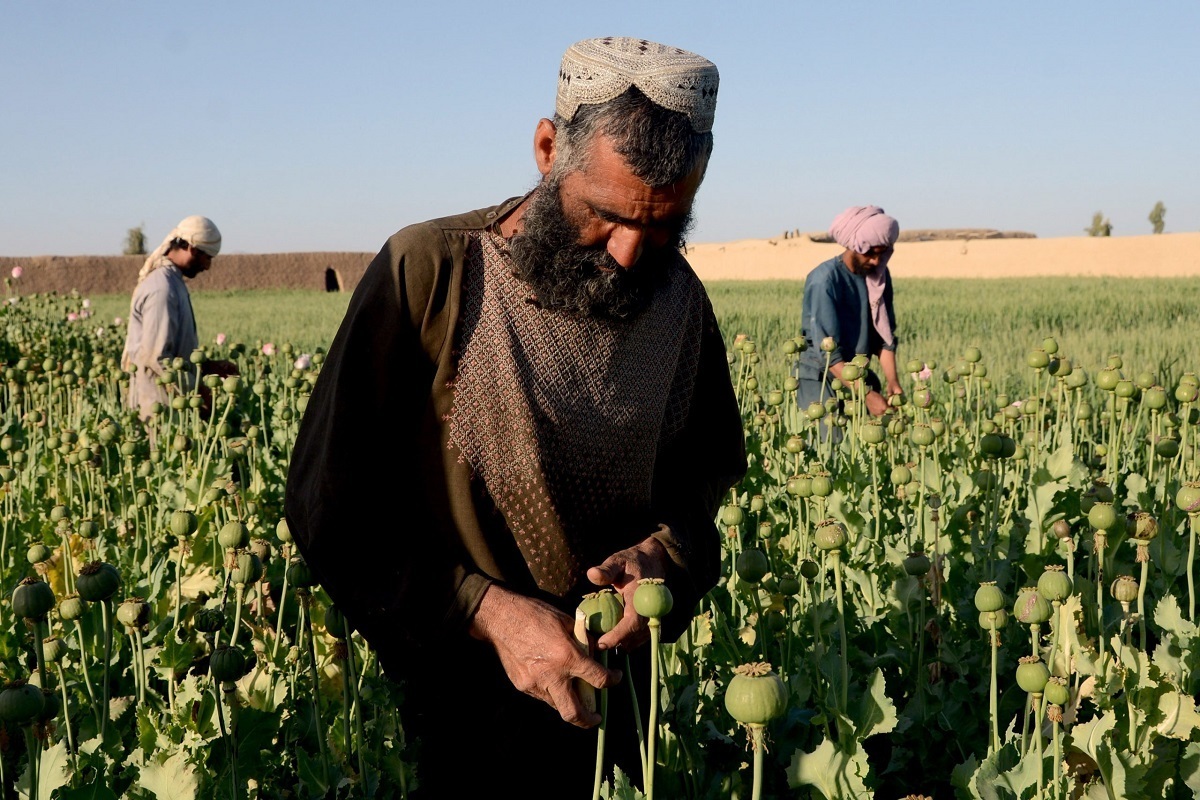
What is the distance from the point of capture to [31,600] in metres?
1.57

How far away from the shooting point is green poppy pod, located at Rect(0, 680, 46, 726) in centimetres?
147

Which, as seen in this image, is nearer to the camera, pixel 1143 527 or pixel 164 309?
pixel 1143 527

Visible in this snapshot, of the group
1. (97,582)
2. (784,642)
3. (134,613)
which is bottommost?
(784,642)

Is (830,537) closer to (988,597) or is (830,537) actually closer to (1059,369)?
(988,597)

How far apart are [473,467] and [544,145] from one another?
0.48m

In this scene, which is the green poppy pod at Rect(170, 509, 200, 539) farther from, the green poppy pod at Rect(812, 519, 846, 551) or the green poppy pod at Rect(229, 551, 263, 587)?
the green poppy pod at Rect(812, 519, 846, 551)

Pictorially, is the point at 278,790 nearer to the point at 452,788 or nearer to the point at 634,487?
the point at 452,788

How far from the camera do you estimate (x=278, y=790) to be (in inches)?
86.4

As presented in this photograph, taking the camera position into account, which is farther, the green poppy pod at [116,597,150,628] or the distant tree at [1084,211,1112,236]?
the distant tree at [1084,211,1112,236]

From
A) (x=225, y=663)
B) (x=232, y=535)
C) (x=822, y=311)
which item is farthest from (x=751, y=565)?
(x=822, y=311)

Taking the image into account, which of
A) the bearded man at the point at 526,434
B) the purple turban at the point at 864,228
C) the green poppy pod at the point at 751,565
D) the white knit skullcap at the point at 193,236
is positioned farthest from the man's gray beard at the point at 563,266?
the white knit skullcap at the point at 193,236

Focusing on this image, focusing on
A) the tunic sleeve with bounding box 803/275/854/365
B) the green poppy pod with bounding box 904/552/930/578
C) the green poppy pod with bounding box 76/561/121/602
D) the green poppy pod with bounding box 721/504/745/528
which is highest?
the tunic sleeve with bounding box 803/275/854/365

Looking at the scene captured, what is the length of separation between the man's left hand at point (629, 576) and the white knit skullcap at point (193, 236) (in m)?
4.51

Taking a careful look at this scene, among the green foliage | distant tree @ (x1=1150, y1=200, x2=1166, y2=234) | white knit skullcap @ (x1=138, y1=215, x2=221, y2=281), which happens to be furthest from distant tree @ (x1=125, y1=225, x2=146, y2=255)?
distant tree @ (x1=1150, y1=200, x2=1166, y2=234)
